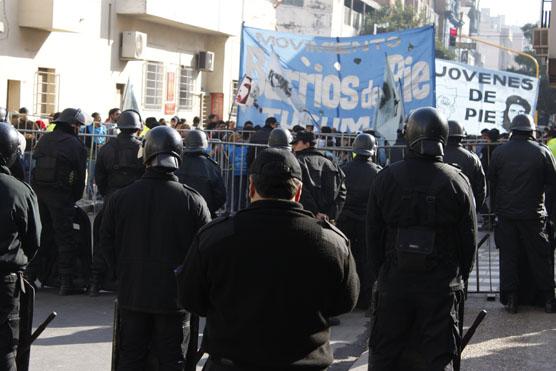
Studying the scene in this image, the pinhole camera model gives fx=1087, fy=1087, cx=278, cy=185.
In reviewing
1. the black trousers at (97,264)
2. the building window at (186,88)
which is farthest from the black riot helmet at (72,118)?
the building window at (186,88)

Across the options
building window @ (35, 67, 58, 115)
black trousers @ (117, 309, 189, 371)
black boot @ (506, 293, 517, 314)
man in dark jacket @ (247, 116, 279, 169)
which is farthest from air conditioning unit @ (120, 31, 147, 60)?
black trousers @ (117, 309, 189, 371)

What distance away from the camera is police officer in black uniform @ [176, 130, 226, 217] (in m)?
10.1

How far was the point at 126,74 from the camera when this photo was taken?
29.2 m

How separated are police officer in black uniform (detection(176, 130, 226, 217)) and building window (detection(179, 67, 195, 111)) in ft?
75.3

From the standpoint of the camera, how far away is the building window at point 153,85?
100.0 feet

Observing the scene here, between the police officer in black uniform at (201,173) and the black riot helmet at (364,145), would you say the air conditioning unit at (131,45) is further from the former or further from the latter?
the police officer in black uniform at (201,173)

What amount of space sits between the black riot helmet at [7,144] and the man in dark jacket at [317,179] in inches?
153

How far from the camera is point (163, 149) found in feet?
22.1

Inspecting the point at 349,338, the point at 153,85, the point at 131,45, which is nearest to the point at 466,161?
the point at 349,338

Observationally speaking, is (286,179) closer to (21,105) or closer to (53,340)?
(53,340)

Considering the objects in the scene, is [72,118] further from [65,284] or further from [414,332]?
[414,332]

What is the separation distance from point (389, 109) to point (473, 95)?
12.6 feet

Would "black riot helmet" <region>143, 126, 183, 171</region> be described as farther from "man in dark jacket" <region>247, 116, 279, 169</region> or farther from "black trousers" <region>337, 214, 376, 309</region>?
"man in dark jacket" <region>247, 116, 279, 169</region>

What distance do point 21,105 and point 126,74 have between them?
5.70m
